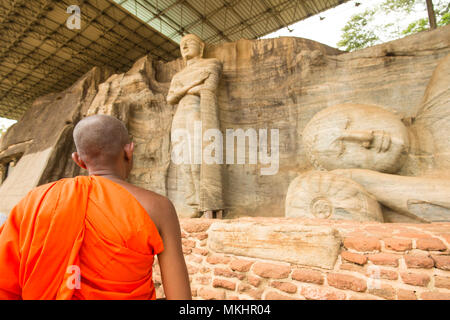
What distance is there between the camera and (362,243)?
2162mm

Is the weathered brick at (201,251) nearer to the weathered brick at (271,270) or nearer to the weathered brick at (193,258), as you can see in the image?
the weathered brick at (193,258)

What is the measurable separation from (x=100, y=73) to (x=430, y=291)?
11.0 meters

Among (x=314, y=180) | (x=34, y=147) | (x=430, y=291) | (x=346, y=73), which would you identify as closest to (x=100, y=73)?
(x=34, y=147)

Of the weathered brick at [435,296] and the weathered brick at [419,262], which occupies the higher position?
the weathered brick at [419,262]

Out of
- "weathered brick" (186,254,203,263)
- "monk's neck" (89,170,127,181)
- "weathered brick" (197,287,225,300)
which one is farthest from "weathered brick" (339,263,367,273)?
"monk's neck" (89,170,127,181)

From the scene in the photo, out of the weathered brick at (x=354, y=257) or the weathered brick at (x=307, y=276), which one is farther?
the weathered brick at (x=307, y=276)

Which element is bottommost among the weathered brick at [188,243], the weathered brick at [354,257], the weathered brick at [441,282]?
the weathered brick at [188,243]

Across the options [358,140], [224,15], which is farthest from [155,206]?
[224,15]

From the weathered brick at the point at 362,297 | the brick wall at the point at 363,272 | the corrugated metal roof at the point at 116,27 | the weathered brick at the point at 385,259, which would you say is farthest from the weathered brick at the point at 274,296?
the corrugated metal roof at the point at 116,27

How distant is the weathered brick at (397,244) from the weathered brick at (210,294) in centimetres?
174

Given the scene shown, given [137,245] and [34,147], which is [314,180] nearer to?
[137,245]

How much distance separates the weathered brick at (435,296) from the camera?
1.74 m

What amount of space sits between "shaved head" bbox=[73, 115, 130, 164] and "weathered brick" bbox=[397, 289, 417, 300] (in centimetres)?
220

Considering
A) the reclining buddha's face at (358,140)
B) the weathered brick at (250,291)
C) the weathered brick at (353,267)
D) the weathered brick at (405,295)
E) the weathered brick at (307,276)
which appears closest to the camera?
the weathered brick at (405,295)
